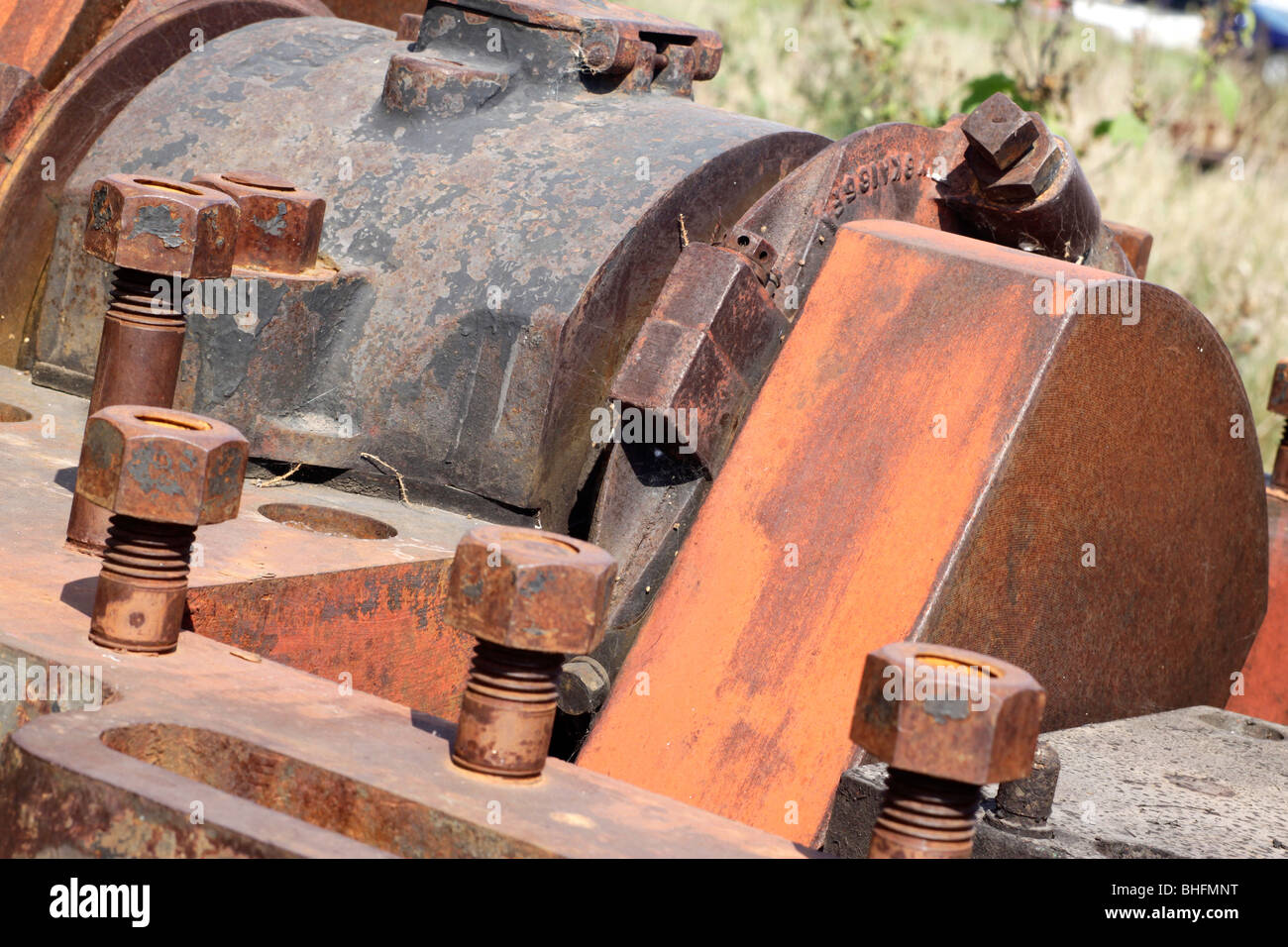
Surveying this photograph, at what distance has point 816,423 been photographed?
2404mm

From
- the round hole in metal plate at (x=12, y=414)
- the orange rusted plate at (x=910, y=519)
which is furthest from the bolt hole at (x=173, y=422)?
the round hole in metal plate at (x=12, y=414)

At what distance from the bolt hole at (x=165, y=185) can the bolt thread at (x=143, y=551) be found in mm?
661

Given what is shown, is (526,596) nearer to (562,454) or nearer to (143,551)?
Result: (143,551)

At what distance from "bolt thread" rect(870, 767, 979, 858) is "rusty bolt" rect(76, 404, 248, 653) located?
855 millimetres

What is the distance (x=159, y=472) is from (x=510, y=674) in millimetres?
489

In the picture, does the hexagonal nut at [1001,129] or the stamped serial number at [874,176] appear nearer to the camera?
the hexagonal nut at [1001,129]

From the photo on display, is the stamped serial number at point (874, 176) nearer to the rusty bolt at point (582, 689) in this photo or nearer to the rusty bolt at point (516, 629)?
the rusty bolt at point (582, 689)

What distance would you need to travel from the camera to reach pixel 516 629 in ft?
5.26

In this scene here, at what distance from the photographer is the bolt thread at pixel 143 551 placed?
1904 mm

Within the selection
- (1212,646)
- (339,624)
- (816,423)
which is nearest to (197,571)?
(339,624)

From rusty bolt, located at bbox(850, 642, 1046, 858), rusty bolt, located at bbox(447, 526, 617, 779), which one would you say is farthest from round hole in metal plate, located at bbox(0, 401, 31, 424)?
rusty bolt, located at bbox(850, 642, 1046, 858)

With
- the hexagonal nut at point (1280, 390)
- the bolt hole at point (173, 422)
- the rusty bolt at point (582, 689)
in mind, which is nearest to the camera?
the bolt hole at point (173, 422)

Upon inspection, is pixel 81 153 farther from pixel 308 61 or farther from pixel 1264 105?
pixel 1264 105

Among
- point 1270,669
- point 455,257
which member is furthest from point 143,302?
point 1270,669
